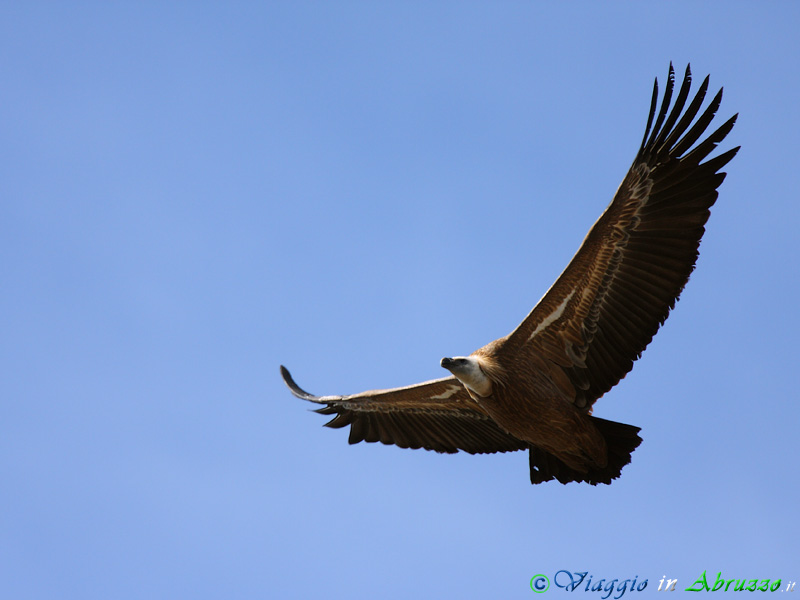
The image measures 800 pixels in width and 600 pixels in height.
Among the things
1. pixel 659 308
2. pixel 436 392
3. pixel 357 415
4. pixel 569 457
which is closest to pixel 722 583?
pixel 569 457

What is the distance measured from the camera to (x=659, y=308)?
1212 cm

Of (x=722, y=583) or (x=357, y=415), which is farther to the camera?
(x=357, y=415)

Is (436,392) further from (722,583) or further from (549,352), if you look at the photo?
(722,583)

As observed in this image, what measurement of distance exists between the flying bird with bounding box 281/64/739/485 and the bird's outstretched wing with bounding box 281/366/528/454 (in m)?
0.46

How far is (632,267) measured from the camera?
12117mm

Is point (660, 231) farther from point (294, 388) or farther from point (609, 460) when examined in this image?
point (294, 388)

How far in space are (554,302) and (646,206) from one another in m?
1.48

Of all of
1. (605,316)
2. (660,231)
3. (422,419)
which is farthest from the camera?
(422,419)

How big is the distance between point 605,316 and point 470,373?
1702 mm

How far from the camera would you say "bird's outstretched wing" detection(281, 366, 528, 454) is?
13.7m

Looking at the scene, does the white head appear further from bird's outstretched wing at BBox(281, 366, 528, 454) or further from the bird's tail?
the bird's tail

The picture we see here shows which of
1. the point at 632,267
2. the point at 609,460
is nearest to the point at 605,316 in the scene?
the point at 632,267

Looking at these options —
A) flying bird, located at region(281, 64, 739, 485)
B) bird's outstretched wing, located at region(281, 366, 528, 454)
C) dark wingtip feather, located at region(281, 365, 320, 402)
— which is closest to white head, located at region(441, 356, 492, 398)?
flying bird, located at region(281, 64, 739, 485)

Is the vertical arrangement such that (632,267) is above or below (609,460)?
above
